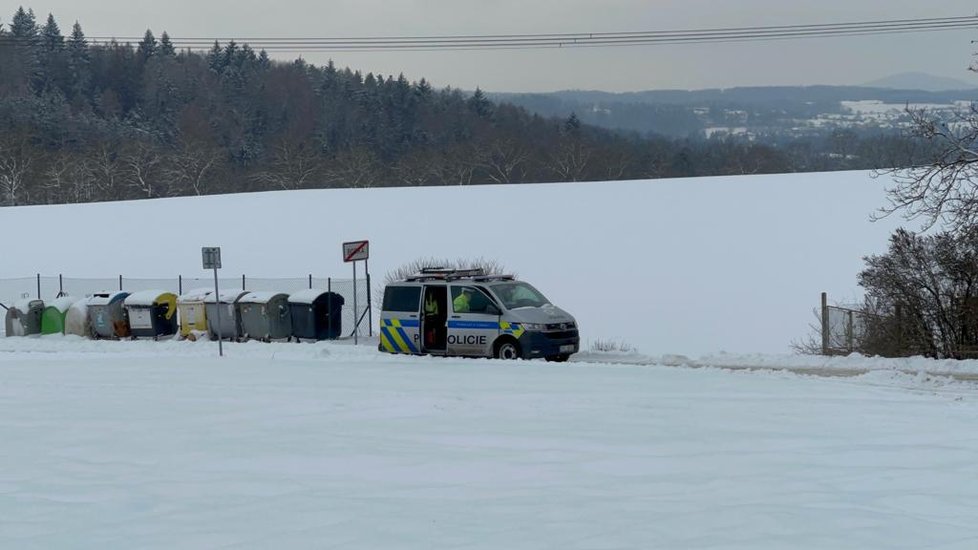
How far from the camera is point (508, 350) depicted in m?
21.8

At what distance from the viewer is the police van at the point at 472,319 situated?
70.8ft

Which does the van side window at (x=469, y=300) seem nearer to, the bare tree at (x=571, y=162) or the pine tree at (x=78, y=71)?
the bare tree at (x=571, y=162)

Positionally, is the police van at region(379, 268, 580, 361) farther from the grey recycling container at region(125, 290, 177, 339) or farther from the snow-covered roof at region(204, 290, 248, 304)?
the grey recycling container at region(125, 290, 177, 339)

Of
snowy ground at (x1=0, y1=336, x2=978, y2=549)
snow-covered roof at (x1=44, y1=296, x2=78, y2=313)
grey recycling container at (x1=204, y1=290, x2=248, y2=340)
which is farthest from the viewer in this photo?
snow-covered roof at (x1=44, y1=296, x2=78, y2=313)

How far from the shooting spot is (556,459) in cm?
1131

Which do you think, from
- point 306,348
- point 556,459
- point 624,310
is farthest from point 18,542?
point 624,310

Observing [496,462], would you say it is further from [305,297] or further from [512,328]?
[305,297]

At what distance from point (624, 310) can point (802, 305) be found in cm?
548

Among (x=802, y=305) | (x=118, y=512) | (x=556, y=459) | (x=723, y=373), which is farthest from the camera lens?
(x=802, y=305)

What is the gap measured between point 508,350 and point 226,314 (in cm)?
968

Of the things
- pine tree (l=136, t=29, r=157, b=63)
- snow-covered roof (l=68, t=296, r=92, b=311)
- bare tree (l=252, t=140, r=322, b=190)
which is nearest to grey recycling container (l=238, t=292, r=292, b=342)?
snow-covered roof (l=68, t=296, r=92, b=311)

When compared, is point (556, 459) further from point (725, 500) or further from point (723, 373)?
point (723, 373)

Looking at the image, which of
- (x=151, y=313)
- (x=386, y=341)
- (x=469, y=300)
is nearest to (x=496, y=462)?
(x=469, y=300)

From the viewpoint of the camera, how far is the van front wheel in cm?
2170
